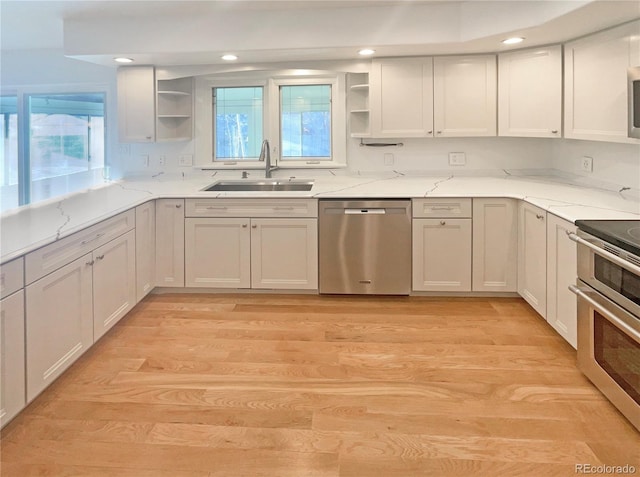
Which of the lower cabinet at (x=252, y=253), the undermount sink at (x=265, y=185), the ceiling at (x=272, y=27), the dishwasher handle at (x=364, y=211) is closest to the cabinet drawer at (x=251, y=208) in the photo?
the lower cabinet at (x=252, y=253)

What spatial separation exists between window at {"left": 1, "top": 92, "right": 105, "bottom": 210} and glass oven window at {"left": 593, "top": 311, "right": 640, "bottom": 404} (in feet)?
14.7

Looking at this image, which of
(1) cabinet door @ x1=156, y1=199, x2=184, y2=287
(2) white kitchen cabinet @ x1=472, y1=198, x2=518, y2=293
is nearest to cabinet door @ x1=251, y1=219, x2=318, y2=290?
(1) cabinet door @ x1=156, y1=199, x2=184, y2=287

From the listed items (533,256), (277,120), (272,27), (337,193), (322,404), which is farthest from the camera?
(277,120)

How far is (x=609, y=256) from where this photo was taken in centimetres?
220

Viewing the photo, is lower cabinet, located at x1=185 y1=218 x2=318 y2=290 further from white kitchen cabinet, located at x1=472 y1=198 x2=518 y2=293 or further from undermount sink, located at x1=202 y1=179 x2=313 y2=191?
white kitchen cabinet, located at x1=472 y1=198 x2=518 y2=293

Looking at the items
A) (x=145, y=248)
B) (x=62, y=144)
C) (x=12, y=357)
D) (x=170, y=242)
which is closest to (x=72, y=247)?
(x=12, y=357)

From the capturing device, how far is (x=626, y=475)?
6.11ft

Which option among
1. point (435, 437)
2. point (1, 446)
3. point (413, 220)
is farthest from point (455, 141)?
point (1, 446)

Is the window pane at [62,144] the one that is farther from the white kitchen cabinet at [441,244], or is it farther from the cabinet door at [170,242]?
the white kitchen cabinet at [441,244]

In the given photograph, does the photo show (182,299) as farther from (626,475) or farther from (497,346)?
(626,475)

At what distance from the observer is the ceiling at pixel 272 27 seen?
351cm

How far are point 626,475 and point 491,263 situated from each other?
2055 mm

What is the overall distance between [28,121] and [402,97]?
3797 millimetres

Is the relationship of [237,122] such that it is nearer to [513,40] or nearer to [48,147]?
[48,147]
